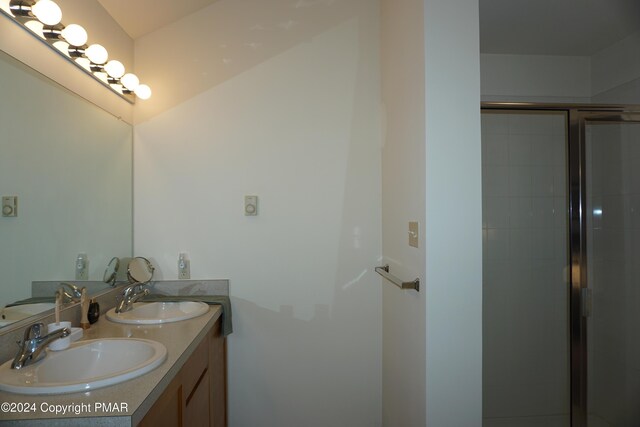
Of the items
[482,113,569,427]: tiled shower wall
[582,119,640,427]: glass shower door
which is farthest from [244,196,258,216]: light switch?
[582,119,640,427]: glass shower door

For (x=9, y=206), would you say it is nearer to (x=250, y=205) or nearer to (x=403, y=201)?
(x=250, y=205)

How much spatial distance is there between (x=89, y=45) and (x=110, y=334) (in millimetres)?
1341

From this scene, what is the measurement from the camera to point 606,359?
2217 millimetres

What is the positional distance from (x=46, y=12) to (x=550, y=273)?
3093mm

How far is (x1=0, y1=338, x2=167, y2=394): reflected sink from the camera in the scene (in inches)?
37.7

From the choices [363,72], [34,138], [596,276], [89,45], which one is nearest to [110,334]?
[34,138]

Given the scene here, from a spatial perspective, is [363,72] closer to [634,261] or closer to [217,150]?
[217,150]

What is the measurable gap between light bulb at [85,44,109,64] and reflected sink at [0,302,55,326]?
3.56ft

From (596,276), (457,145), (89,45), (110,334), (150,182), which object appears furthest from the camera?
(596,276)

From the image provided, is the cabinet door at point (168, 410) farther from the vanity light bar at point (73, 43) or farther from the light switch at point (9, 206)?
the vanity light bar at point (73, 43)

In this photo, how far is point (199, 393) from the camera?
59.8 inches

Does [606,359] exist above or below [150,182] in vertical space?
below

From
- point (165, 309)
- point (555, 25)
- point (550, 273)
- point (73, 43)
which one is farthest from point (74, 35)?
point (550, 273)

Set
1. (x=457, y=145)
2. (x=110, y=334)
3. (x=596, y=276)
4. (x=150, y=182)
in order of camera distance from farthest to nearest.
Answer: (x=596, y=276) < (x=150, y=182) < (x=110, y=334) < (x=457, y=145)
